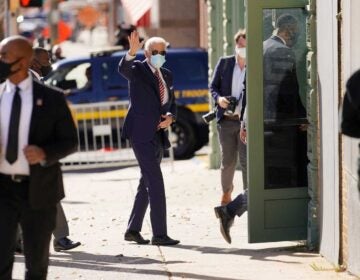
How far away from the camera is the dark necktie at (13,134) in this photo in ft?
22.4

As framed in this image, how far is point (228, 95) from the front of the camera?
1162cm

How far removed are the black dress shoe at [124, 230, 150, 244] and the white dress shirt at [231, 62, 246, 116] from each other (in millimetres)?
1697

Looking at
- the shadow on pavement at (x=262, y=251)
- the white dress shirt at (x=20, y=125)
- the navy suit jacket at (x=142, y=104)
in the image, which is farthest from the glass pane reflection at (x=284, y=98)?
the white dress shirt at (x=20, y=125)

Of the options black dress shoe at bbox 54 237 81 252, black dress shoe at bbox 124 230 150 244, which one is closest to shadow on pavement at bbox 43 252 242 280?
black dress shoe at bbox 54 237 81 252

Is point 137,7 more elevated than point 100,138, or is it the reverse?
point 137,7

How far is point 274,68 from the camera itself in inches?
376

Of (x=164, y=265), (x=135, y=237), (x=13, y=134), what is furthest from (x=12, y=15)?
(x=13, y=134)

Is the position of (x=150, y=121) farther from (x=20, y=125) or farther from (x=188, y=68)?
(x=188, y=68)

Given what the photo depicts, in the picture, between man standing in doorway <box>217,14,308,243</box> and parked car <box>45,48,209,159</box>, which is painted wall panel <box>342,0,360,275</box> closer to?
man standing in doorway <box>217,14,308,243</box>

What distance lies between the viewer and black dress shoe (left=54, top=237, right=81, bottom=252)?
10.4 m

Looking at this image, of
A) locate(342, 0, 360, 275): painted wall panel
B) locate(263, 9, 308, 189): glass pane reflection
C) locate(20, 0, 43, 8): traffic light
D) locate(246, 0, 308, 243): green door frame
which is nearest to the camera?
locate(342, 0, 360, 275): painted wall panel

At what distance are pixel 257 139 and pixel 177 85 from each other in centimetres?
1022

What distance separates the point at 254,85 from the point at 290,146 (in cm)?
68

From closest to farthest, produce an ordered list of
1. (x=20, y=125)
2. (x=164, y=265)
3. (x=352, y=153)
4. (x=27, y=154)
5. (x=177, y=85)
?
(x=27, y=154)
(x=20, y=125)
(x=352, y=153)
(x=164, y=265)
(x=177, y=85)
